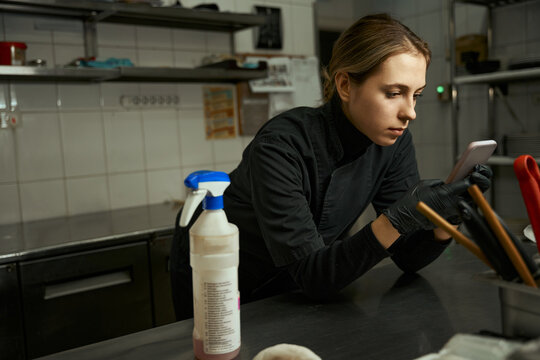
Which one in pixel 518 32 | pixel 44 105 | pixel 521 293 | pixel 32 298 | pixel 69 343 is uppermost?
pixel 518 32

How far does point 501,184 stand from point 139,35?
2.30 m

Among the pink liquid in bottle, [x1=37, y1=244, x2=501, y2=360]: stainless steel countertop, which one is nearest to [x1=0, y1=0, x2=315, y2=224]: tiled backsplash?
[x1=37, y1=244, x2=501, y2=360]: stainless steel countertop

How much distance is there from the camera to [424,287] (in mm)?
1045

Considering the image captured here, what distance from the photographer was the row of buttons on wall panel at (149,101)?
2.56m

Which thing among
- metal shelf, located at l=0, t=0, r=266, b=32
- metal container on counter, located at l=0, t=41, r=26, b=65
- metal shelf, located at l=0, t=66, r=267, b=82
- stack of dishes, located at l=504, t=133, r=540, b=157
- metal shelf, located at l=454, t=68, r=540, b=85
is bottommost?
stack of dishes, located at l=504, t=133, r=540, b=157

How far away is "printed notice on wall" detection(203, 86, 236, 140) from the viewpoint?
9.32 ft

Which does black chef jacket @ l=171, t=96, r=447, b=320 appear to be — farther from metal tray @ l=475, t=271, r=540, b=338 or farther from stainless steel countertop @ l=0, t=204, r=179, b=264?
stainless steel countertop @ l=0, t=204, r=179, b=264

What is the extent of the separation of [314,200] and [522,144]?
6.26 feet

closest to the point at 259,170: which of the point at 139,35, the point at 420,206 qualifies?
the point at 420,206

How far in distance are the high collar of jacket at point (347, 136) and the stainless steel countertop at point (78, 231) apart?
1.07m

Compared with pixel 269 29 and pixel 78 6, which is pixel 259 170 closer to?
pixel 78 6

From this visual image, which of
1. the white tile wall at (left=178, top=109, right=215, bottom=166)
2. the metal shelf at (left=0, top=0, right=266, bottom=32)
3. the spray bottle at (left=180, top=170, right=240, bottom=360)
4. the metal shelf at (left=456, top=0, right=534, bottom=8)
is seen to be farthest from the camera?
the metal shelf at (left=456, top=0, right=534, bottom=8)

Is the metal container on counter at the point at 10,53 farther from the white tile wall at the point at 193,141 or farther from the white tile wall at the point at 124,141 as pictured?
the white tile wall at the point at 193,141

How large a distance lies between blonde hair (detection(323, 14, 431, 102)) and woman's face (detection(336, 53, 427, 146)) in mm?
16
